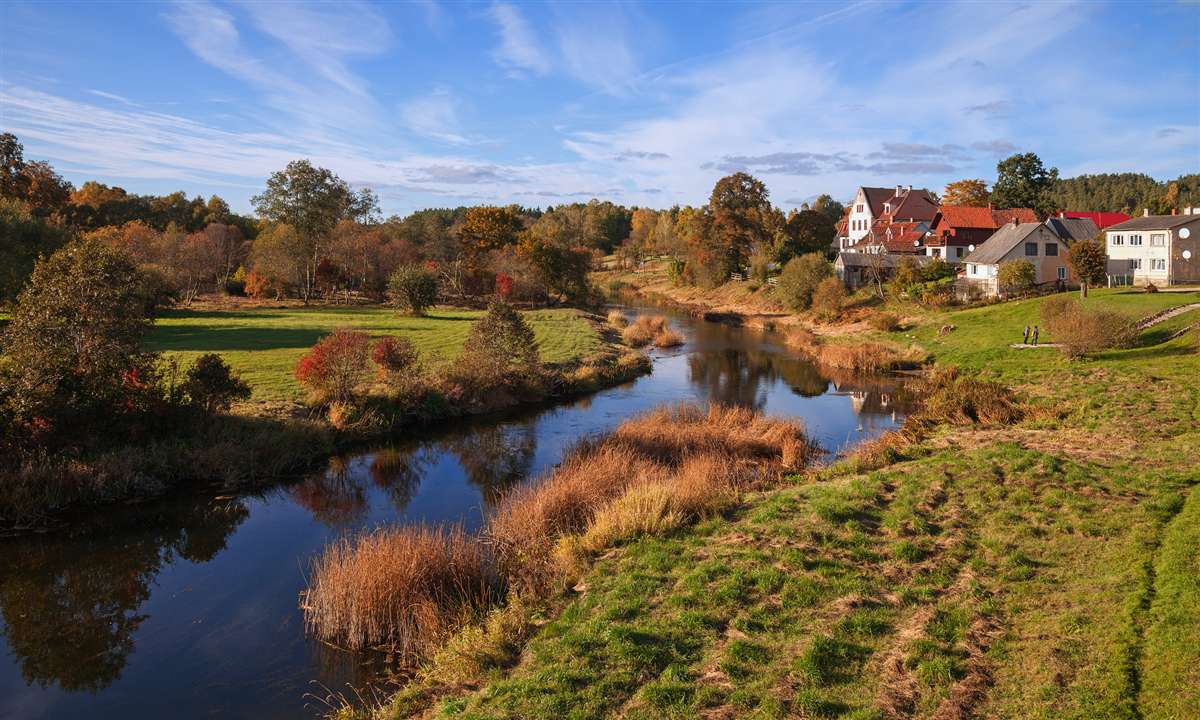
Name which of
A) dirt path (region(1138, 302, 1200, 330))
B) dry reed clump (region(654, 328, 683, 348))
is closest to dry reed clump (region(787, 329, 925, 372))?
dry reed clump (region(654, 328, 683, 348))

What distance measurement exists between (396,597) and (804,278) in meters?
55.9

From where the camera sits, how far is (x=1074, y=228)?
64.9 metres

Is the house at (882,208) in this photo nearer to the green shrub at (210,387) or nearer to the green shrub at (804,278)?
the green shrub at (804,278)

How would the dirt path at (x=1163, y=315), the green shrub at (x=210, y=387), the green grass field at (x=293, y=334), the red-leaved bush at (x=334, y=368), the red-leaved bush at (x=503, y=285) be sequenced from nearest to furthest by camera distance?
the green shrub at (x=210, y=387)
the red-leaved bush at (x=334, y=368)
the green grass field at (x=293, y=334)
the dirt path at (x=1163, y=315)
the red-leaved bush at (x=503, y=285)

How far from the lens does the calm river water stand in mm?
10891

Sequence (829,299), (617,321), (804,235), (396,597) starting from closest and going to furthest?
(396,597)
(829,299)
(617,321)
(804,235)

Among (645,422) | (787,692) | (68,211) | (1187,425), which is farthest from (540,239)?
A: (787,692)

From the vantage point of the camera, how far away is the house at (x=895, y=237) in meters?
71.1

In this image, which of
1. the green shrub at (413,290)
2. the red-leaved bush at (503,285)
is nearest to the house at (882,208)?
the red-leaved bush at (503,285)

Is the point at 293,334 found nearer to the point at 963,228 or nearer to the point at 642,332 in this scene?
the point at 642,332

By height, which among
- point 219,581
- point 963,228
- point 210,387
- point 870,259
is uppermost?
point 963,228

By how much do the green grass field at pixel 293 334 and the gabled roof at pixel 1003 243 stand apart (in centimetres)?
3090

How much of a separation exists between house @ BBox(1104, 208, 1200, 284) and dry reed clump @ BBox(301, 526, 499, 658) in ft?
178

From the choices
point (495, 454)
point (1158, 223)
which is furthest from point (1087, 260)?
point (495, 454)
